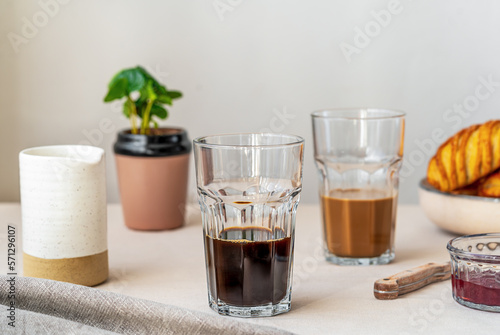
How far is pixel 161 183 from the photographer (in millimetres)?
1151

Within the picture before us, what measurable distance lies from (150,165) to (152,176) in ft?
0.06

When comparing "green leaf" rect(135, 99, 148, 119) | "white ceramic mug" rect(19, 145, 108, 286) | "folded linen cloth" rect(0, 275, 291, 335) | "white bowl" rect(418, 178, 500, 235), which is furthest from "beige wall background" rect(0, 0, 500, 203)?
"folded linen cloth" rect(0, 275, 291, 335)

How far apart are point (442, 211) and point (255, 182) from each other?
441 mm

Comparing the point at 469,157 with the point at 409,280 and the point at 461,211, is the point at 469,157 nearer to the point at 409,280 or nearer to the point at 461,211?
the point at 461,211

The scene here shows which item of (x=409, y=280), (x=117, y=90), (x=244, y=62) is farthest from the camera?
(x=244, y=62)

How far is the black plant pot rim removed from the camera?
113 cm

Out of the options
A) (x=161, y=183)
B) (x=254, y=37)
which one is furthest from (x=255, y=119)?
(x=161, y=183)

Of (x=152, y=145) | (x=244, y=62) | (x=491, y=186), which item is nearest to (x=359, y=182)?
(x=491, y=186)

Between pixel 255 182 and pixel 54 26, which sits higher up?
pixel 54 26

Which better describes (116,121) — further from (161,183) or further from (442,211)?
(442,211)

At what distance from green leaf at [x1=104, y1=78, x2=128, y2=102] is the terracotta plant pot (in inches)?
3.0

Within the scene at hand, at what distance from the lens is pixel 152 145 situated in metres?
1.13

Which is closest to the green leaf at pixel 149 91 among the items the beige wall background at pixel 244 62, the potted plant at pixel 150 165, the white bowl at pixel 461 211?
the potted plant at pixel 150 165

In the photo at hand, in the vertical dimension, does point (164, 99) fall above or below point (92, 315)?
above
